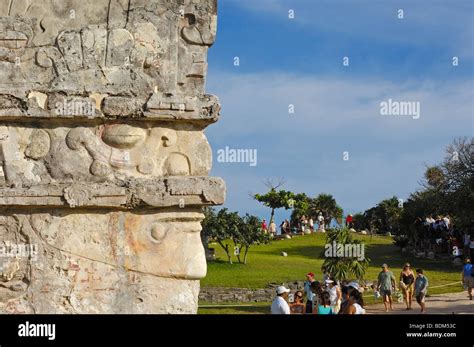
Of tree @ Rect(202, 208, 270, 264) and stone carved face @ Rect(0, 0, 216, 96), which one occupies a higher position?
stone carved face @ Rect(0, 0, 216, 96)

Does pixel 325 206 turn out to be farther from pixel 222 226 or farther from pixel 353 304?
pixel 353 304

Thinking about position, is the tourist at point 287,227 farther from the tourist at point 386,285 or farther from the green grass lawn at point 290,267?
the tourist at point 386,285

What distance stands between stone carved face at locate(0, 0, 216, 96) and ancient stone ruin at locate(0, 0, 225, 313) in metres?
0.01

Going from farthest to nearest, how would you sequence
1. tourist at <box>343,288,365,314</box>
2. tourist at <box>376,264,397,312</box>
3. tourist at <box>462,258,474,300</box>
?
1. tourist at <box>462,258,474,300</box>
2. tourist at <box>376,264,397,312</box>
3. tourist at <box>343,288,365,314</box>

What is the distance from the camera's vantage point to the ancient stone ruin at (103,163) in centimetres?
707

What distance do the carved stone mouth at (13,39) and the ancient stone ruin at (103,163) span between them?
0.01 metres

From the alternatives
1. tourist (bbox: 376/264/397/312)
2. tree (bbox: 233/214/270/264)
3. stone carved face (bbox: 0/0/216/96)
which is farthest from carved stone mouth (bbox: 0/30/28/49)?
tree (bbox: 233/214/270/264)

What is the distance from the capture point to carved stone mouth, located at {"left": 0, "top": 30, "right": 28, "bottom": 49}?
23.9 ft

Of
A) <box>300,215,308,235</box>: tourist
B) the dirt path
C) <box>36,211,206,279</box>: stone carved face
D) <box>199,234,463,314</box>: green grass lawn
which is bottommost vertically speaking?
the dirt path

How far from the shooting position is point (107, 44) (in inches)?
289

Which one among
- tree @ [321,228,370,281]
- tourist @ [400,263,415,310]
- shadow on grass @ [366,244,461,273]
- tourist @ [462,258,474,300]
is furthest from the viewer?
shadow on grass @ [366,244,461,273]

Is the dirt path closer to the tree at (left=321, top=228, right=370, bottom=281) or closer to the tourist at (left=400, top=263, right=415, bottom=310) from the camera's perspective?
the tourist at (left=400, top=263, right=415, bottom=310)

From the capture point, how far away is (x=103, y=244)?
714 centimetres
